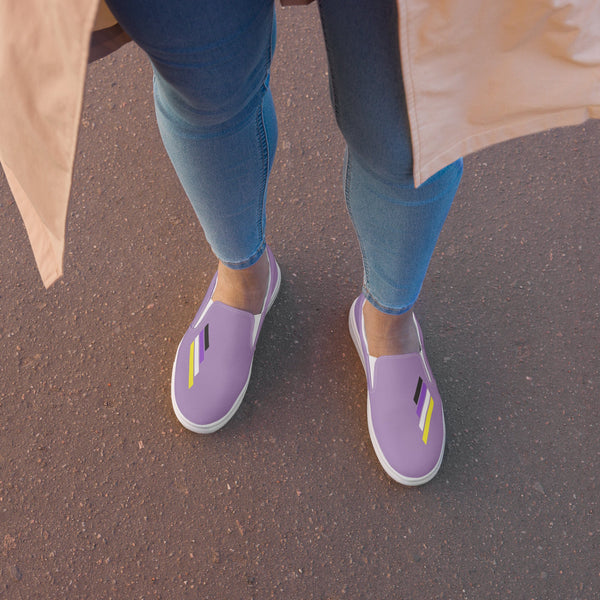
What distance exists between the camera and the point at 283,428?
4.05 feet

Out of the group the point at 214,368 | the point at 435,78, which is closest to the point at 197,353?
the point at 214,368

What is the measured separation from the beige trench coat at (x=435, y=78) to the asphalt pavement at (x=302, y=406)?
0.71 meters

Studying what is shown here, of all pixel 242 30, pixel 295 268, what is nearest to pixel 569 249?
pixel 295 268

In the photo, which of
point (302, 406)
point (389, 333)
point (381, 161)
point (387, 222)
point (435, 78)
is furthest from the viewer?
point (302, 406)

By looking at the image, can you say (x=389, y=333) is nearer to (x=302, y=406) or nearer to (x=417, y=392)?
(x=417, y=392)

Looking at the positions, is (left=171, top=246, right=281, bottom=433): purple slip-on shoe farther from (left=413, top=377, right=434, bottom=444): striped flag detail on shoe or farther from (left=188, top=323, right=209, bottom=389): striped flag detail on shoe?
(left=413, top=377, right=434, bottom=444): striped flag detail on shoe

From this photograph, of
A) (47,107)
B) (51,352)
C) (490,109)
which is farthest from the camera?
(51,352)

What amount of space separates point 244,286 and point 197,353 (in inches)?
7.7

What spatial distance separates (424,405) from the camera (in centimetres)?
117

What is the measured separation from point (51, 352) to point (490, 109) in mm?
1146

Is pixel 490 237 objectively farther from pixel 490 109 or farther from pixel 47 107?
pixel 47 107

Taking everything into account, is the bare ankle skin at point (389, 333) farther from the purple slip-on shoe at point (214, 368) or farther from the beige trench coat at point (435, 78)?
the beige trench coat at point (435, 78)

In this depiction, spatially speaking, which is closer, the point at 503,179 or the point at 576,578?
the point at 576,578

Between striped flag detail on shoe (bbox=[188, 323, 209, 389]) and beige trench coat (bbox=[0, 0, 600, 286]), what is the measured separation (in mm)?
599
